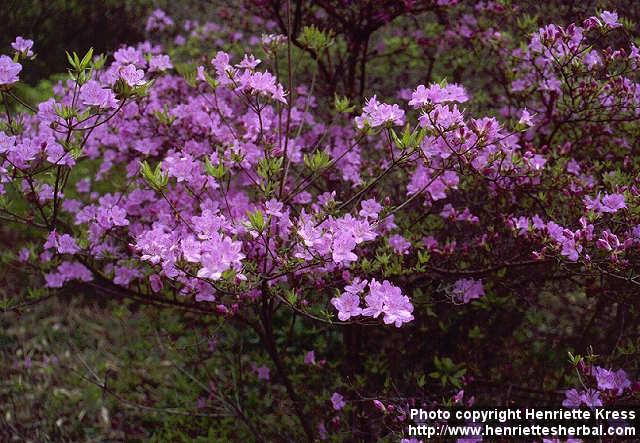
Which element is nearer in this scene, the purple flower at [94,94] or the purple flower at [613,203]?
the purple flower at [94,94]

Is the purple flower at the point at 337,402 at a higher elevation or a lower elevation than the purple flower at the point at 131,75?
lower

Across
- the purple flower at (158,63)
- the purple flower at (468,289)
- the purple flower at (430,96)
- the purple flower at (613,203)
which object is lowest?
the purple flower at (468,289)

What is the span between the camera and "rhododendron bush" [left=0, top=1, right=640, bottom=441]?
1878 mm

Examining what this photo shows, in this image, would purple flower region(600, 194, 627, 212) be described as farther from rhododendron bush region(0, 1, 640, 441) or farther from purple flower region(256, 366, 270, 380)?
purple flower region(256, 366, 270, 380)

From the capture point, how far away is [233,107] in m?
3.23

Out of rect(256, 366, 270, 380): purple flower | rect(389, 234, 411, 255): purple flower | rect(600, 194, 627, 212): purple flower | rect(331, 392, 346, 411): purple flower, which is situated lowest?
rect(331, 392, 346, 411): purple flower

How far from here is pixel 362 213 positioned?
1.95 metres

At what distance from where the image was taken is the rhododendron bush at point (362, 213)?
1.88 metres

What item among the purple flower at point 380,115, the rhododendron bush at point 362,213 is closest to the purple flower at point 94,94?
the rhododendron bush at point 362,213

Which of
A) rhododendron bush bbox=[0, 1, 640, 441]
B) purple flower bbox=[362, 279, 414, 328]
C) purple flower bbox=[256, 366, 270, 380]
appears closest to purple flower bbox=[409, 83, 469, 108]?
rhododendron bush bbox=[0, 1, 640, 441]

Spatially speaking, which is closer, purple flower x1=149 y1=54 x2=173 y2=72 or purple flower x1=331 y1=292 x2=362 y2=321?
purple flower x1=331 y1=292 x2=362 y2=321

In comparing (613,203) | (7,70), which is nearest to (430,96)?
(613,203)

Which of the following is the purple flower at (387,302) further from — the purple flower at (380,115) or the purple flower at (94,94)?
the purple flower at (94,94)

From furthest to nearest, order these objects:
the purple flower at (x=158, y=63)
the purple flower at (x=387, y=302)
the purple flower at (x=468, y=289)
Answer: the purple flower at (x=158, y=63) → the purple flower at (x=468, y=289) → the purple flower at (x=387, y=302)
